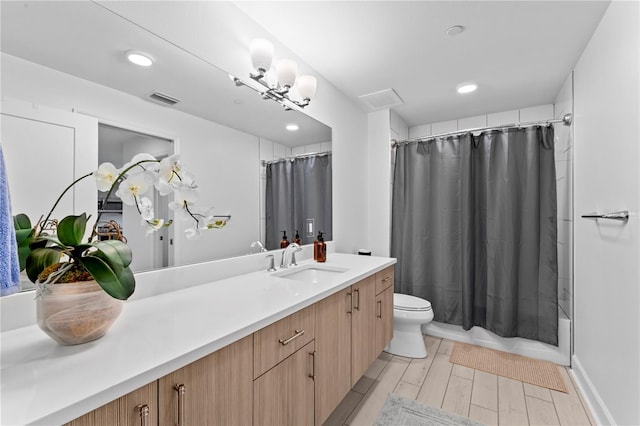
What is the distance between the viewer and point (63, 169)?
3.11 ft

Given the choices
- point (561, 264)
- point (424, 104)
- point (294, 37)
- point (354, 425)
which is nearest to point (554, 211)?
point (561, 264)

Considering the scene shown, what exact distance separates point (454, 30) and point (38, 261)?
218 centimetres

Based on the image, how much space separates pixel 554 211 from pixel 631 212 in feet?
3.75

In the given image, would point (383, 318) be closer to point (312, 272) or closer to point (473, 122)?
point (312, 272)

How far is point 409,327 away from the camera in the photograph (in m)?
2.38

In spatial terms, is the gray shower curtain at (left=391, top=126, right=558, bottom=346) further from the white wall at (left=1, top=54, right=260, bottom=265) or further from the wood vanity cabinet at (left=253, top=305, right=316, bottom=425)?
the wood vanity cabinet at (left=253, top=305, right=316, bottom=425)

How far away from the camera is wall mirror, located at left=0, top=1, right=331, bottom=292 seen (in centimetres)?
90

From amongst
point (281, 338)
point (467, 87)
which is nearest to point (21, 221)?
point (281, 338)

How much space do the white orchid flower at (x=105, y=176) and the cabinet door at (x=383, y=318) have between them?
158 cm

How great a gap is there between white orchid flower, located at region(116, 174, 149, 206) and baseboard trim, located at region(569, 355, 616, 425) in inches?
94.1

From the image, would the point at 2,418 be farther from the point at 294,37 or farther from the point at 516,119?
the point at 516,119

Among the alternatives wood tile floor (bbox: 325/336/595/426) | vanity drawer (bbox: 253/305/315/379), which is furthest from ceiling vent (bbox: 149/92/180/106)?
wood tile floor (bbox: 325/336/595/426)

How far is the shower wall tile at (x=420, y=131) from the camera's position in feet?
10.7

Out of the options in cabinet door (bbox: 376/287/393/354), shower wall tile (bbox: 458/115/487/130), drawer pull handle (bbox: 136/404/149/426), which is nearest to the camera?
drawer pull handle (bbox: 136/404/149/426)
